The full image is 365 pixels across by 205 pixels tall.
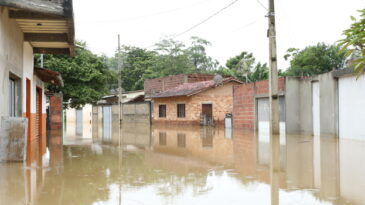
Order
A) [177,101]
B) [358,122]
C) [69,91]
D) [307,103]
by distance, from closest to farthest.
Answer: [358,122], [307,103], [69,91], [177,101]

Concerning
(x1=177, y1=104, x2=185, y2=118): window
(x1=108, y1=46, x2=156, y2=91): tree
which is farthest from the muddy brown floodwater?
(x1=108, y1=46, x2=156, y2=91): tree

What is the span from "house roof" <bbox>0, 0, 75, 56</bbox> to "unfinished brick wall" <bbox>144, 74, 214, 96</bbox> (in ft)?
71.0

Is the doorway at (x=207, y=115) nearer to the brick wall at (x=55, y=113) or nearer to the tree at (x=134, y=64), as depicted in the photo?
the brick wall at (x=55, y=113)

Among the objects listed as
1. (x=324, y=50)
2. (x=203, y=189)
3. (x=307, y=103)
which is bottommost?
(x=203, y=189)

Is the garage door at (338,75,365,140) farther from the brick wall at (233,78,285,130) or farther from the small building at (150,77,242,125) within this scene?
the small building at (150,77,242,125)

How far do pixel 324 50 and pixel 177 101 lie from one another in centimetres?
1578

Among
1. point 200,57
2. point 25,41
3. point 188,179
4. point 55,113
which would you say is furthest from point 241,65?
point 188,179

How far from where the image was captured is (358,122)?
14.2 meters

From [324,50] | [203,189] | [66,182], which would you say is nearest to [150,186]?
[203,189]

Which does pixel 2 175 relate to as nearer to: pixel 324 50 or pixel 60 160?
pixel 60 160

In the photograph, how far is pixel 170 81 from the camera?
37812 millimetres

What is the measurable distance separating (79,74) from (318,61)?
23.5 m

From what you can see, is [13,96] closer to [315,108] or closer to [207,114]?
[315,108]

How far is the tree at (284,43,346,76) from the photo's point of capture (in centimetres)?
3706
